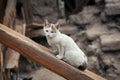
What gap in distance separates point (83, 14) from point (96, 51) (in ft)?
5.11

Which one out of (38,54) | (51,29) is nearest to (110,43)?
(51,29)

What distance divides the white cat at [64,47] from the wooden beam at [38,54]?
19 centimetres

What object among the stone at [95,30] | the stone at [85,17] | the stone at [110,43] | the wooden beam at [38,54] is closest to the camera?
the wooden beam at [38,54]

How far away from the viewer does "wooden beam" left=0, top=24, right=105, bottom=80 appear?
4.25 m

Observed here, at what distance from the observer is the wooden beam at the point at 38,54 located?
4246 millimetres

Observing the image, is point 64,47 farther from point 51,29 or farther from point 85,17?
point 85,17

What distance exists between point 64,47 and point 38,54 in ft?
1.89

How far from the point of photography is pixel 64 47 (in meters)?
4.76

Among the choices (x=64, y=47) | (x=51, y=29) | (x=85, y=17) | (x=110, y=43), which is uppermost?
(x=51, y=29)

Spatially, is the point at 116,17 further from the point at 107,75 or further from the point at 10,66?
the point at 10,66

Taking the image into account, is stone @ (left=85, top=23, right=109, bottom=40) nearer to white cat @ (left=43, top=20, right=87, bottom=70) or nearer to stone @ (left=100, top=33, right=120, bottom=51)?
stone @ (left=100, top=33, right=120, bottom=51)

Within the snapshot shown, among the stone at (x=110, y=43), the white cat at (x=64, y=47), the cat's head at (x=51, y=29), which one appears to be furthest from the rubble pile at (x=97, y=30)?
the cat's head at (x=51, y=29)

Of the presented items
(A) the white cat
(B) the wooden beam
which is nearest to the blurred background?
(A) the white cat

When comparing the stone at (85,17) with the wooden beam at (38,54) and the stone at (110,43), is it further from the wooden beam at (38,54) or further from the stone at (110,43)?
the wooden beam at (38,54)
